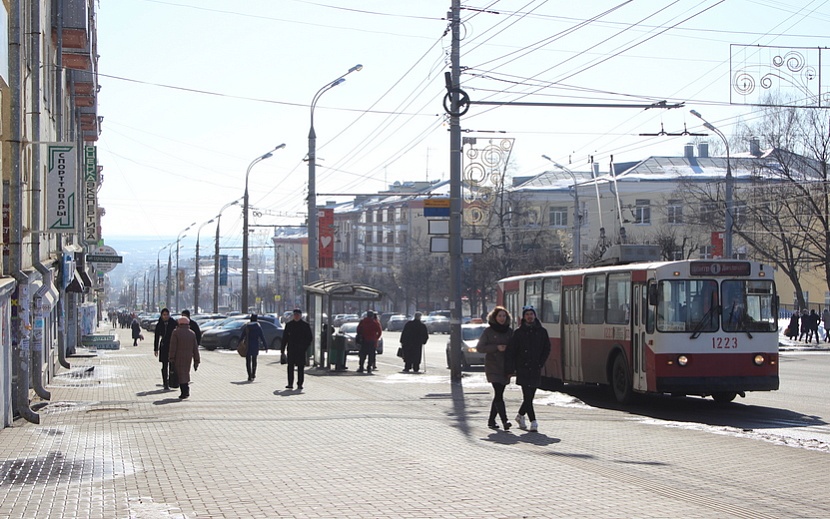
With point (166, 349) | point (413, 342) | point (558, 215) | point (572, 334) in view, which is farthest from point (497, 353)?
point (558, 215)

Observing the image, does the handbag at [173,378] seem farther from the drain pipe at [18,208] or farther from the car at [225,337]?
the car at [225,337]

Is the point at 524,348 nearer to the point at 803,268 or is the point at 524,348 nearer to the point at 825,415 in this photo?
the point at 825,415

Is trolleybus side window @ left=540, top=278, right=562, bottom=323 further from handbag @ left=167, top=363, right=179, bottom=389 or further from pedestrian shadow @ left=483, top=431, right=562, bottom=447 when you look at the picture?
pedestrian shadow @ left=483, top=431, right=562, bottom=447

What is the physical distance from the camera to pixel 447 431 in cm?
1450

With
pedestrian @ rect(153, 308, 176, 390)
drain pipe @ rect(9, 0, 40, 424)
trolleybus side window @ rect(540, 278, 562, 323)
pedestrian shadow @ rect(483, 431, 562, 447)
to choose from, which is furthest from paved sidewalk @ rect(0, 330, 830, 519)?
trolleybus side window @ rect(540, 278, 562, 323)

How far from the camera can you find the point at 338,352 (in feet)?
98.8

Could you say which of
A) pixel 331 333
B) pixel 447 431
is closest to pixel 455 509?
pixel 447 431

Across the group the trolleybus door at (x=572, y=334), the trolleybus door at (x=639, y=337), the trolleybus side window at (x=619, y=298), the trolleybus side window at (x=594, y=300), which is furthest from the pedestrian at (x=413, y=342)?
the trolleybus door at (x=639, y=337)

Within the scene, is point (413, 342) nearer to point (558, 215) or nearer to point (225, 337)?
point (225, 337)

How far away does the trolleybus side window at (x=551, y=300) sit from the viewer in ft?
77.9

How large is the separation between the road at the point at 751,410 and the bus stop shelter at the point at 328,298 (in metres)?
4.54

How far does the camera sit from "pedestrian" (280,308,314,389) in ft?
72.7

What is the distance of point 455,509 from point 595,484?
1.88 m

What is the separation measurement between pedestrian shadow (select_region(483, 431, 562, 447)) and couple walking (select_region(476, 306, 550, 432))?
26cm
